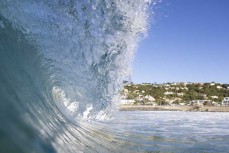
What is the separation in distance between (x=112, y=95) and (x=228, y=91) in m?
112

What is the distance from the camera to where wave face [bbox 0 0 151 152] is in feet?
9.83

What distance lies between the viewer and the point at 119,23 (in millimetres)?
10875

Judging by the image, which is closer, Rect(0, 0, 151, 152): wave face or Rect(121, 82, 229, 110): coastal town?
Rect(0, 0, 151, 152): wave face

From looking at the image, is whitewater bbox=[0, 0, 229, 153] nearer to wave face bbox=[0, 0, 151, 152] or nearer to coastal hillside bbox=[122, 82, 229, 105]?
wave face bbox=[0, 0, 151, 152]

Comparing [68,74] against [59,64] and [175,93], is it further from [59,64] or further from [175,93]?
[175,93]

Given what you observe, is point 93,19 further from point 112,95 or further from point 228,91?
point 228,91

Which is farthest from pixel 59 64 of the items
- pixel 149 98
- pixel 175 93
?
pixel 175 93

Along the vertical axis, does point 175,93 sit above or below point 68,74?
above

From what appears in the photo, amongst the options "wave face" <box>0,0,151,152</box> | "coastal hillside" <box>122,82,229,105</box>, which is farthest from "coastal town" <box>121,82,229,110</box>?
"wave face" <box>0,0,151,152</box>

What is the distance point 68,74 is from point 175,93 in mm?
113718

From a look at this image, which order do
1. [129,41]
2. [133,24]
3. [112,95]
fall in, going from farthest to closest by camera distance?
1. [112,95]
2. [129,41]
3. [133,24]

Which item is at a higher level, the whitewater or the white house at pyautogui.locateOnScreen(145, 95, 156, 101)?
the white house at pyautogui.locateOnScreen(145, 95, 156, 101)

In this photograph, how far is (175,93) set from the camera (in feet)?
401

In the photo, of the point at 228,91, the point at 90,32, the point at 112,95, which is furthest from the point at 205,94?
the point at 90,32
